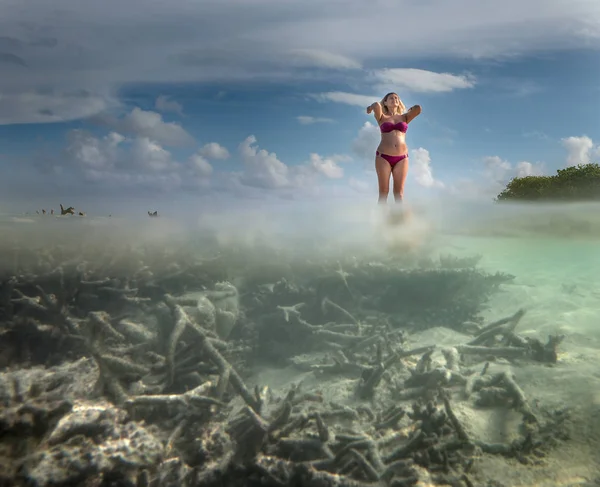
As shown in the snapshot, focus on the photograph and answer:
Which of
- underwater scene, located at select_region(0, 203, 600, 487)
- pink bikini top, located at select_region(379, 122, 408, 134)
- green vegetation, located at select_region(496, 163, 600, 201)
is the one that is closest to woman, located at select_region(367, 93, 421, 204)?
pink bikini top, located at select_region(379, 122, 408, 134)

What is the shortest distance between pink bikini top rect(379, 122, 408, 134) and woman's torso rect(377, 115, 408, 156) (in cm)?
4

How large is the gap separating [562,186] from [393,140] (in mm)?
14075

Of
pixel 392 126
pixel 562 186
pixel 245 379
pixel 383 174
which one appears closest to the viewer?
pixel 245 379

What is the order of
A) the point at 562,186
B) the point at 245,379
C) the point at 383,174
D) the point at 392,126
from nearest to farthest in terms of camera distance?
the point at 245,379, the point at 392,126, the point at 383,174, the point at 562,186

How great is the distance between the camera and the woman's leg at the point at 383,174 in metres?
7.29

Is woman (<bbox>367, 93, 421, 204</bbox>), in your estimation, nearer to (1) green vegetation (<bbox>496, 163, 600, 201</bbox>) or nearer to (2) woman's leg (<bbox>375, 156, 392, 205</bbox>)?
(2) woman's leg (<bbox>375, 156, 392, 205</bbox>)

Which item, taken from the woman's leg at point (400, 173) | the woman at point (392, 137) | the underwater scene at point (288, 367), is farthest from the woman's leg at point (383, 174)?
the underwater scene at point (288, 367)

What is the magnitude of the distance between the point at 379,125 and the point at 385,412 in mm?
4997

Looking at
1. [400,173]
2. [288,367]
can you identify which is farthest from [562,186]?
[288,367]

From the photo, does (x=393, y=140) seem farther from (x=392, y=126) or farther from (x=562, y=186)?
(x=562, y=186)

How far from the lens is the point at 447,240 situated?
17062 mm

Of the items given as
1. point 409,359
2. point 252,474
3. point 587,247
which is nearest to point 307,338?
point 409,359

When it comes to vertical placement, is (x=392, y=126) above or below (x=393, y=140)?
above

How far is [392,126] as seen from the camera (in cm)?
710
